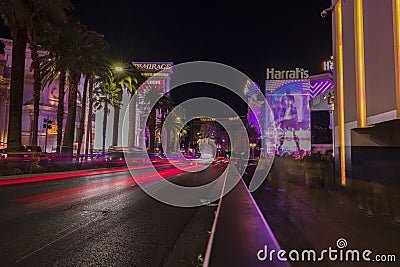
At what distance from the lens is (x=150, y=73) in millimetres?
138375

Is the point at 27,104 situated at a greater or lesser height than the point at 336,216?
greater

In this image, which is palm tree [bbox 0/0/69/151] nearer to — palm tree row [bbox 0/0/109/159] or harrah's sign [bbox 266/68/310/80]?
palm tree row [bbox 0/0/109/159]

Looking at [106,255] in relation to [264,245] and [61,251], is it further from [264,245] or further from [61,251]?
[264,245]

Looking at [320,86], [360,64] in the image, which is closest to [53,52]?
[360,64]

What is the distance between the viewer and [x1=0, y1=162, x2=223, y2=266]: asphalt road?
4973mm

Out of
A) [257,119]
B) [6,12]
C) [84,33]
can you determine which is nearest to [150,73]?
[257,119]

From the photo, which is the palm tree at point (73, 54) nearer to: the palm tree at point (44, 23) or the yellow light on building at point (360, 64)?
the palm tree at point (44, 23)

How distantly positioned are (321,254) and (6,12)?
76.5 feet

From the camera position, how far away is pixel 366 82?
37.9 feet

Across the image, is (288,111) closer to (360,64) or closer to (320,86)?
(320,86)

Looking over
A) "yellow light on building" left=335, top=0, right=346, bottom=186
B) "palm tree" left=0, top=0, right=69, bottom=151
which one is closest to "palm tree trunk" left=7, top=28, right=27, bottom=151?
"palm tree" left=0, top=0, right=69, bottom=151

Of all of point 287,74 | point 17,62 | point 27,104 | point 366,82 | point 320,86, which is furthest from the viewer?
point 287,74

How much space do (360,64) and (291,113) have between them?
5780cm

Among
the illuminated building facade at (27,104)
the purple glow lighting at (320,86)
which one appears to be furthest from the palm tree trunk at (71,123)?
the purple glow lighting at (320,86)
